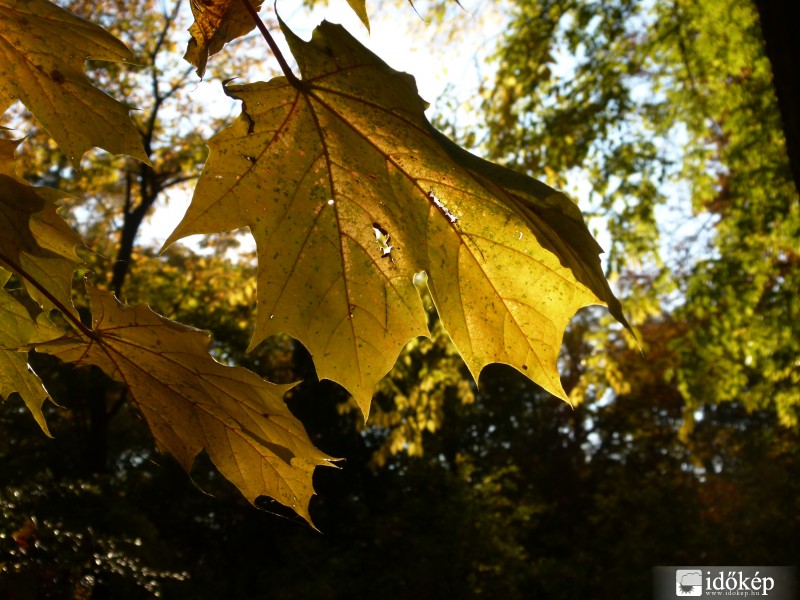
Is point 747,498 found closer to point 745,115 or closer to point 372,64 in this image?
point 745,115

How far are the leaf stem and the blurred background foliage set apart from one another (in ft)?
7.83

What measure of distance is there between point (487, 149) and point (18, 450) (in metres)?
4.63

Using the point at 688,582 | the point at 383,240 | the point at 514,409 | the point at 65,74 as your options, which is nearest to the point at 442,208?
the point at 383,240

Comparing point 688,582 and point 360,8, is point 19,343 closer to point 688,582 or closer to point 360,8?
point 360,8

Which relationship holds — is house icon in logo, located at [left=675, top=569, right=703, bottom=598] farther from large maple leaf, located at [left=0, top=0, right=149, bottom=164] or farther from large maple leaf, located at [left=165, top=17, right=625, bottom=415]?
large maple leaf, located at [left=0, top=0, right=149, bottom=164]

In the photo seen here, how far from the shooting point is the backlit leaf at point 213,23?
65 cm

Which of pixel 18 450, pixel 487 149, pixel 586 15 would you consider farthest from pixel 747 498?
pixel 18 450

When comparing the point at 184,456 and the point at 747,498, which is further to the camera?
the point at 747,498

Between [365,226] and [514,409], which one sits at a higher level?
[514,409]

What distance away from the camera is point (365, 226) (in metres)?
0.77

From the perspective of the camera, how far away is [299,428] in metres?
0.74

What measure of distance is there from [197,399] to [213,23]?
0.35m

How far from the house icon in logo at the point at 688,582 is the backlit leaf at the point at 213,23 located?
5.05 metres

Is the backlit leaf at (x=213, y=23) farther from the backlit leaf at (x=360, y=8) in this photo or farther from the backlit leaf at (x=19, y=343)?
the backlit leaf at (x=19, y=343)
